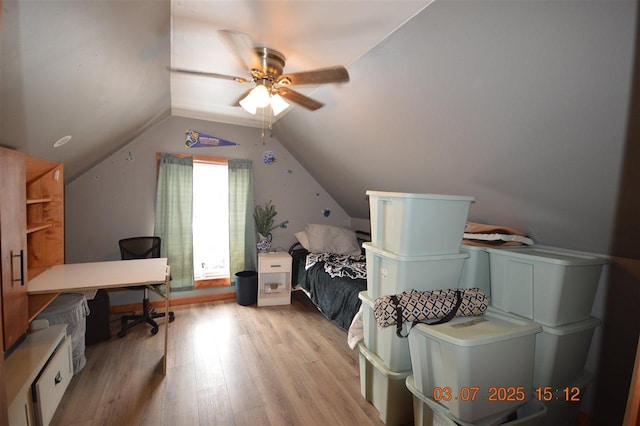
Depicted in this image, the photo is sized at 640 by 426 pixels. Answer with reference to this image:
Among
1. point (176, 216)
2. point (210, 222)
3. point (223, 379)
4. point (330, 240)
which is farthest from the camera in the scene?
point (330, 240)

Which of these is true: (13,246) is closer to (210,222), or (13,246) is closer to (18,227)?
(18,227)

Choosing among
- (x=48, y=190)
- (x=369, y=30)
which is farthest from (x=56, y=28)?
(x=48, y=190)

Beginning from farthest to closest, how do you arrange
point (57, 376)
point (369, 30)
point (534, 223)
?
point (534, 223) < point (57, 376) < point (369, 30)

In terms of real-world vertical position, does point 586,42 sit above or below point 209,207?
above

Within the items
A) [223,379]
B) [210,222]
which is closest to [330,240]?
[210,222]

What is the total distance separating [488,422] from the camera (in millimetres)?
1322

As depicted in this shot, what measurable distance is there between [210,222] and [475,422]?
11.1 feet

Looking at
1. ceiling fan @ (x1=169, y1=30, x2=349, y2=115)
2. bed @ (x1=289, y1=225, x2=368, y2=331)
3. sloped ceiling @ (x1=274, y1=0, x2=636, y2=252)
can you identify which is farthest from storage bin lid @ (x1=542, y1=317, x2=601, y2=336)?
ceiling fan @ (x1=169, y1=30, x2=349, y2=115)

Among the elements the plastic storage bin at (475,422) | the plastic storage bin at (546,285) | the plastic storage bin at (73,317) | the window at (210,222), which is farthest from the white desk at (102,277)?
the plastic storage bin at (546,285)

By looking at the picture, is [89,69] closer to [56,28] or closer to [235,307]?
[56,28]

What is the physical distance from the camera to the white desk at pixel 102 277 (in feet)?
6.05

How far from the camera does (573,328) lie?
1.51 metres

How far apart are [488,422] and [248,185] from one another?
3.38 m

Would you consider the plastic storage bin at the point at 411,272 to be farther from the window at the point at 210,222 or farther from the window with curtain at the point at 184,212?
the window at the point at 210,222
